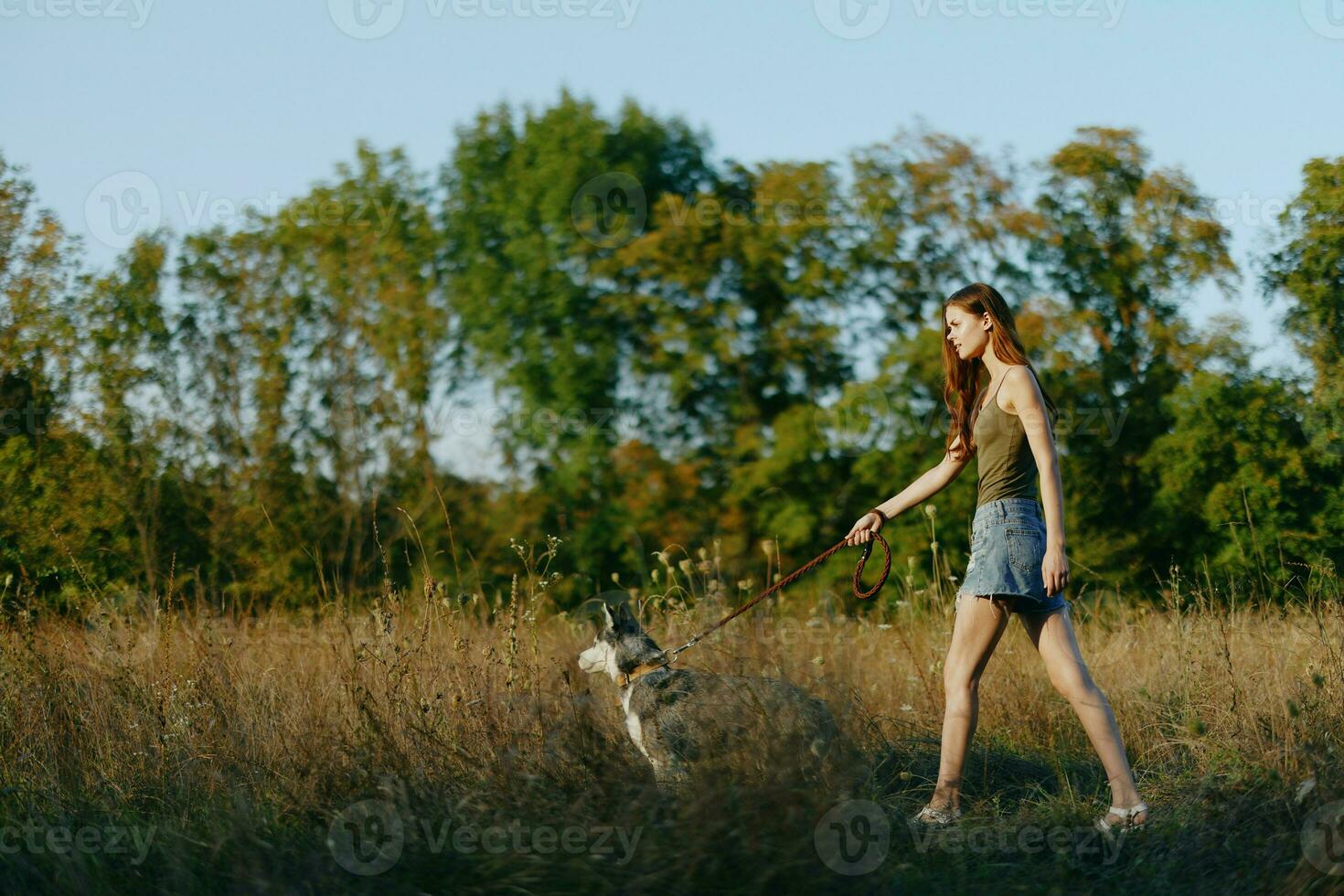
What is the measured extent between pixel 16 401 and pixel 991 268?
16.7 m

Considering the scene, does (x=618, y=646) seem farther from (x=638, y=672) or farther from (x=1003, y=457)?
(x=1003, y=457)

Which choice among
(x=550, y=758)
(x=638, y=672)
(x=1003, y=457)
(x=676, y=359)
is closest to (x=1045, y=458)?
(x=1003, y=457)

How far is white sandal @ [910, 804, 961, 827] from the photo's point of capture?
5.13 m

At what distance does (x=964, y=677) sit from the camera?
5234 mm

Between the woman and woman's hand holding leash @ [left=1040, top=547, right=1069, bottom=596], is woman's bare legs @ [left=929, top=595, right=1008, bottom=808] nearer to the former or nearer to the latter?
the woman

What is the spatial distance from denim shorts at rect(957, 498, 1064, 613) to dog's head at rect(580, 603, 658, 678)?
1.71 m

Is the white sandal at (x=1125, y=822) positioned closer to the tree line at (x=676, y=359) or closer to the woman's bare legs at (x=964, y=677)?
the woman's bare legs at (x=964, y=677)

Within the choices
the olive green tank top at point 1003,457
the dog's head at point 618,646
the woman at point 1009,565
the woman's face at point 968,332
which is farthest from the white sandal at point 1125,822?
the dog's head at point 618,646

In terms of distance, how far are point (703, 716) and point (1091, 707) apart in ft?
5.18

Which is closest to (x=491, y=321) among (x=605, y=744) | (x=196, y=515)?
(x=196, y=515)

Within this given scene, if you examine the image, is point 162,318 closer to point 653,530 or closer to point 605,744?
point 653,530

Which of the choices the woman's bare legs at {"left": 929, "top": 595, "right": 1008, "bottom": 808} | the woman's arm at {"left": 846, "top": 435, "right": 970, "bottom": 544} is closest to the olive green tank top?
the woman's arm at {"left": 846, "top": 435, "right": 970, "bottom": 544}

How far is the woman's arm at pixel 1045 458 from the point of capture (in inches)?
196

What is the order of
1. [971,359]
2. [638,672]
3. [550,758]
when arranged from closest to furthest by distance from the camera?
1. [550,758]
2. [971,359]
3. [638,672]
